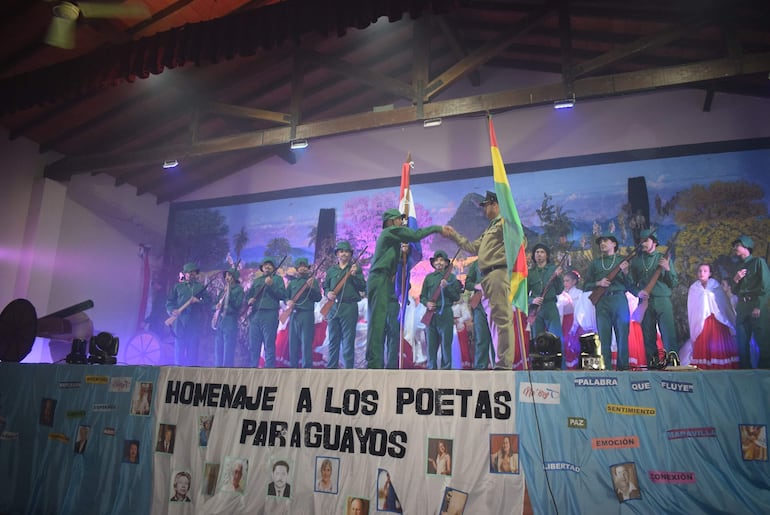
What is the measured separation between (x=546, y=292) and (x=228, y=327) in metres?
5.04

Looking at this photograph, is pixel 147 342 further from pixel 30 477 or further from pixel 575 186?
pixel 575 186

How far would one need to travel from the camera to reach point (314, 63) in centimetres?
764

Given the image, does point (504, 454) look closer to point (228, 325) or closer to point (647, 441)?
point (647, 441)

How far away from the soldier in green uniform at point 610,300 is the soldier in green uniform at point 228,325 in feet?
17.9

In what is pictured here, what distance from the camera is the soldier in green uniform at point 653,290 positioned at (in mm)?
7074

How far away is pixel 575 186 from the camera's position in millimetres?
8016

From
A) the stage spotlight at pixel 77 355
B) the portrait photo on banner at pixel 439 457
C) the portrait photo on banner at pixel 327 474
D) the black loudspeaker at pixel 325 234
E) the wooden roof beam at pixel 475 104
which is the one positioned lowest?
the portrait photo on banner at pixel 327 474

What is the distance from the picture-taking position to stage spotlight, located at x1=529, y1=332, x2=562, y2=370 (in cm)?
401

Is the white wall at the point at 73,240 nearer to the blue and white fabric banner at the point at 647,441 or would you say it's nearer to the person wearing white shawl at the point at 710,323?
the blue and white fabric banner at the point at 647,441

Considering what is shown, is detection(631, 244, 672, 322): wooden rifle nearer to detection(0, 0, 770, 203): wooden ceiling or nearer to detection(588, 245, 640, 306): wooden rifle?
detection(588, 245, 640, 306): wooden rifle

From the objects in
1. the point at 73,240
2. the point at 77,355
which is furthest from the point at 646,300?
the point at 73,240

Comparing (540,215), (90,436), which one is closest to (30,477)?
(90,436)

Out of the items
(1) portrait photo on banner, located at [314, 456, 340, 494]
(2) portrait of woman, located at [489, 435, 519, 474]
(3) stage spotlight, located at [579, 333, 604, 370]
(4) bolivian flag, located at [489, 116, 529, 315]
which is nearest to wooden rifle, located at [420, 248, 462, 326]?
(4) bolivian flag, located at [489, 116, 529, 315]

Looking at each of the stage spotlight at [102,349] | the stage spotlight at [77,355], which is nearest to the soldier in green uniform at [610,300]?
the stage spotlight at [102,349]
